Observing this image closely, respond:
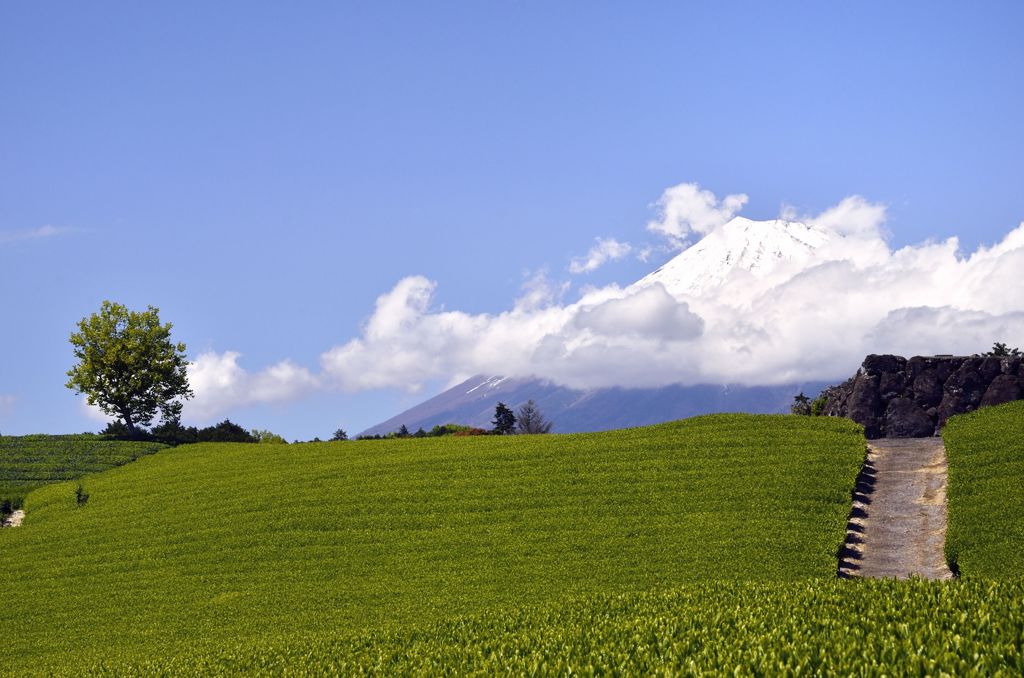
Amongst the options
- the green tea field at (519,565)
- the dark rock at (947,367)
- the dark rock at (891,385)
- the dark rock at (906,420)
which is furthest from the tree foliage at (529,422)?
the dark rock at (947,367)

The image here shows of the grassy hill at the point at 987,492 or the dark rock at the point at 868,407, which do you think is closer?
the grassy hill at the point at 987,492

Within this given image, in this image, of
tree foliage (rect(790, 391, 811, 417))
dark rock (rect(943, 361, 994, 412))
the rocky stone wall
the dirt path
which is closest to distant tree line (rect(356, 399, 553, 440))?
tree foliage (rect(790, 391, 811, 417))

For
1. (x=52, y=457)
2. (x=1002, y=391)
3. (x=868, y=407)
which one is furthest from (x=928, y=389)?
(x=52, y=457)

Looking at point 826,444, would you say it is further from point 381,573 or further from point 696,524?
point 381,573

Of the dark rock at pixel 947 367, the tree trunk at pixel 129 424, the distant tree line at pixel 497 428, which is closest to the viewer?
the dark rock at pixel 947 367

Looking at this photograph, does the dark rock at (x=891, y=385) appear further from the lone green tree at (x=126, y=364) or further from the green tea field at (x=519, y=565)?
the lone green tree at (x=126, y=364)

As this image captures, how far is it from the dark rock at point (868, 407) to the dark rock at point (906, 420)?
58 centimetres

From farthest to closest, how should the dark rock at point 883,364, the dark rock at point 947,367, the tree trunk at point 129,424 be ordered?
the tree trunk at point 129,424 → the dark rock at point 883,364 → the dark rock at point 947,367

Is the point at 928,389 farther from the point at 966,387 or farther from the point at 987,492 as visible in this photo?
the point at 987,492

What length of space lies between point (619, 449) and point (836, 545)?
14.4 m

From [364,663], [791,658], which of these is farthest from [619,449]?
[791,658]

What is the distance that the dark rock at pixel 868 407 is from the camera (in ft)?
157

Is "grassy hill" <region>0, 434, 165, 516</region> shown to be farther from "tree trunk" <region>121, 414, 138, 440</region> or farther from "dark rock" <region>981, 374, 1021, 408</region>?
"dark rock" <region>981, 374, 1021, 408</region>

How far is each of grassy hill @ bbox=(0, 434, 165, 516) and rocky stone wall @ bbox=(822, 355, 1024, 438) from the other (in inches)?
1923
